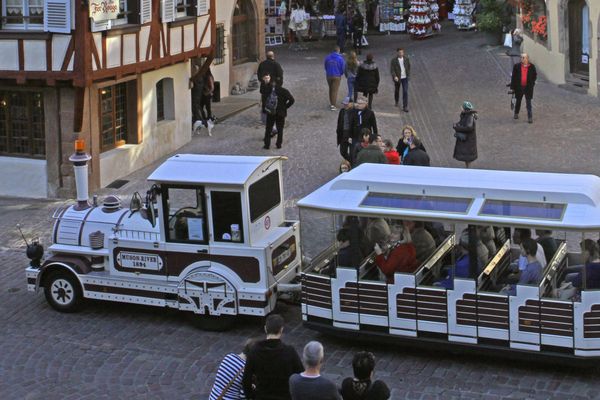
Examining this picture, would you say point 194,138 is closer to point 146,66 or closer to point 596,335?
point 146,66

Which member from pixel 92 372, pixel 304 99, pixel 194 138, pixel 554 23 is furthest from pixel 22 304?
pixel 554 23

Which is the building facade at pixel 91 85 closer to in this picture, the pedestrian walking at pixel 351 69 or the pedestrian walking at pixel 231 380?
the pedestrian walking at pixel 351 69

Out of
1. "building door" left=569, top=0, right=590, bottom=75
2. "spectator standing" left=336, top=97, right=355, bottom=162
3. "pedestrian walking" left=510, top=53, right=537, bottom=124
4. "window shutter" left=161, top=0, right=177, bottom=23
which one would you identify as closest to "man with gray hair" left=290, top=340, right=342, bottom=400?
"spectator standing" left=336, top=97, right=355, bottom=162

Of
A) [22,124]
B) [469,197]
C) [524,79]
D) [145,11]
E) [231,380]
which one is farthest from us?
[524,79]

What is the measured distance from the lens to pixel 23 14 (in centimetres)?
1981

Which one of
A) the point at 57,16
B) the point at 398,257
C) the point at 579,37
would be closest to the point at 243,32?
the point at 579,37

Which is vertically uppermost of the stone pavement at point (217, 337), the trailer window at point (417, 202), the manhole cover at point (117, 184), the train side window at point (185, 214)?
the trailer window at point (417, 202)

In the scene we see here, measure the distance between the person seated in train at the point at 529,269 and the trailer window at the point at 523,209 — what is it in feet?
1.56

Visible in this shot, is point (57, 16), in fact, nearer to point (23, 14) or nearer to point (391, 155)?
point (23, 14)

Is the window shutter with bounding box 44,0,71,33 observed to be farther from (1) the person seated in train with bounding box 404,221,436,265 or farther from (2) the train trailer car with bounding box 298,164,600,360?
(1) the person seated in train with bounding box 404,221,436,265

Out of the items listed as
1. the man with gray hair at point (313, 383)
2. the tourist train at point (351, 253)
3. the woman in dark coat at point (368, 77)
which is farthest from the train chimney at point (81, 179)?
the woman in dark coat at point (368, 77)

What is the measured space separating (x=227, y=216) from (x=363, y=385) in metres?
4.77

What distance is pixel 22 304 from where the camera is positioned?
14891mm

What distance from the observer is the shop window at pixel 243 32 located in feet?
98.7
